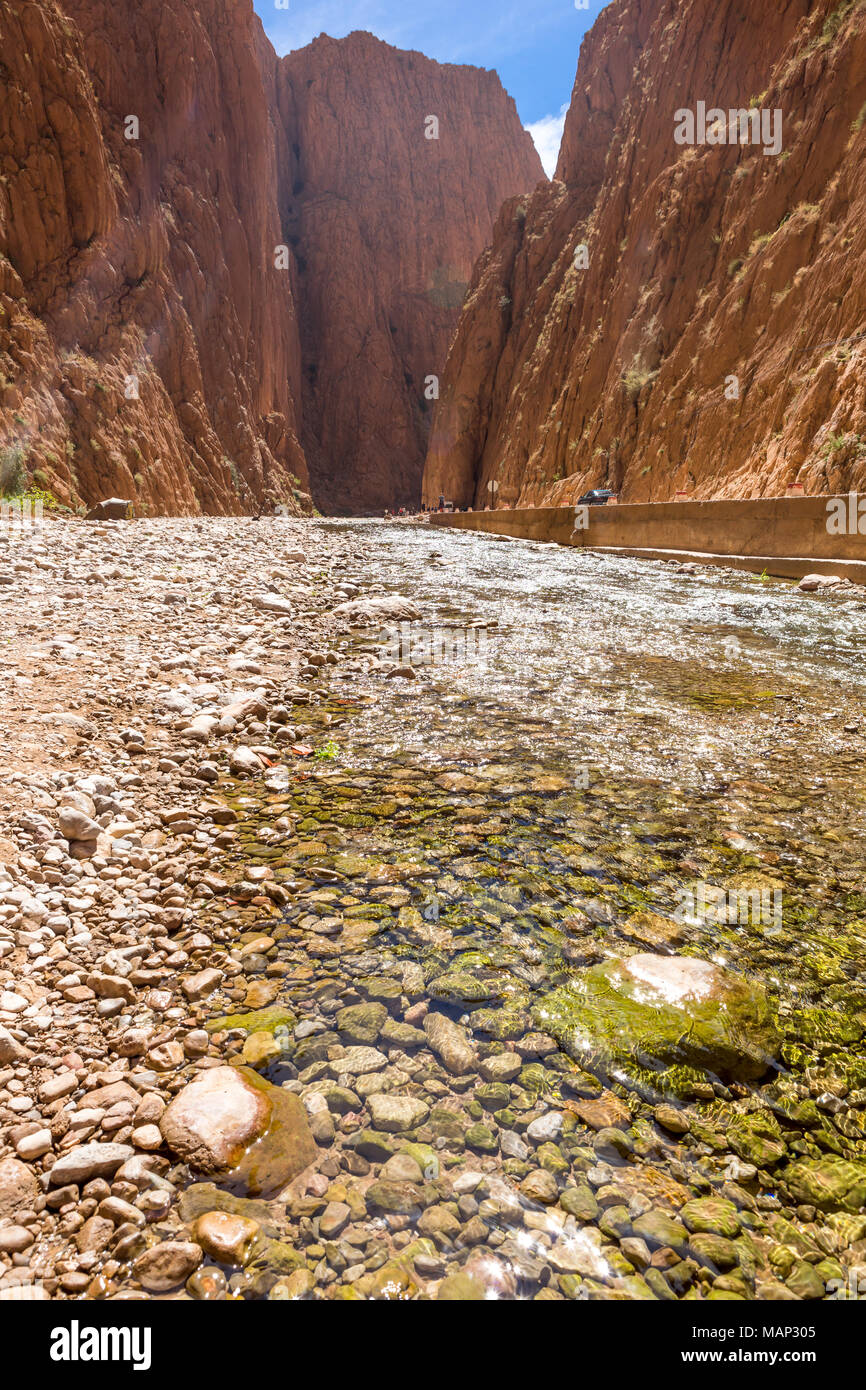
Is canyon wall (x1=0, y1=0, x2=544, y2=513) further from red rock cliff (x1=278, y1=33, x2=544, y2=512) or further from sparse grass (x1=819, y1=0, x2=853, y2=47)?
sparse grass (x1=819, y1=0, x2=853, y2=47)

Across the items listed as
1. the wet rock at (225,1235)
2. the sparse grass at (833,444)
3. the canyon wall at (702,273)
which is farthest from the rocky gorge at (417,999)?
the canyon wall at (702,273)

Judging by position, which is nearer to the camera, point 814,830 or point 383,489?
point 814,830

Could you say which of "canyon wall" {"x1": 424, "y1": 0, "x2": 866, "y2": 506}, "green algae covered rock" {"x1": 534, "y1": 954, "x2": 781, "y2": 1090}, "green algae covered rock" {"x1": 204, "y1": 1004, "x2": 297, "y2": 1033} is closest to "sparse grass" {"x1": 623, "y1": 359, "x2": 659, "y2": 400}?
"canyon wall" {"x1": 424, "y1": 0, "x2": 866, "y2": 506}

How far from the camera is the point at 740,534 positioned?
474 inches

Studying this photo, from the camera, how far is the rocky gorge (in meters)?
1.23

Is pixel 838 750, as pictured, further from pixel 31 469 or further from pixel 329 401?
pixel 329 401

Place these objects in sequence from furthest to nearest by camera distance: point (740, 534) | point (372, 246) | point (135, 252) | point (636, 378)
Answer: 1. point (372, 246)
2. point (636, 378)
3. point (135, 252)
4. point (740, 534)

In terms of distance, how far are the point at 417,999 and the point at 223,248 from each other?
42.2 m

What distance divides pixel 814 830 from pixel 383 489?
228ft

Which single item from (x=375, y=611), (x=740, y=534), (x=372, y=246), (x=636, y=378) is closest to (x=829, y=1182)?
(x=375, y=611)

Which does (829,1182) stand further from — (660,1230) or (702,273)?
(702,273)

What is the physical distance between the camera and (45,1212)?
1.24 metres
